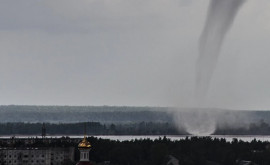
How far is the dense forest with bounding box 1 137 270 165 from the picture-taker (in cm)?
14825

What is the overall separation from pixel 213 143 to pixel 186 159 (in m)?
17.6

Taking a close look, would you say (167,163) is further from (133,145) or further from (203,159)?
(133,145)

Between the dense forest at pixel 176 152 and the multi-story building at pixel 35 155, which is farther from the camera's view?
the multi-story building at pixel 35 155

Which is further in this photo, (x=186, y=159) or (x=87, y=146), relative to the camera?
(x=186, y=159)

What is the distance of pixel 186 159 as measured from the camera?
484 ft

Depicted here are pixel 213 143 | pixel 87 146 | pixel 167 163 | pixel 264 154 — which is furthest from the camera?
pixel 213 143

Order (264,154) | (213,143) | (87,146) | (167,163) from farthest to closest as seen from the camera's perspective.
Result: (213,143) < (264,154) < (167,163) < (87,146)

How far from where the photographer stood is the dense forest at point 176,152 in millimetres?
148250

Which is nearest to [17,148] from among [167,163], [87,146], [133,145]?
[133,145]

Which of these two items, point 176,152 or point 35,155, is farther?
point 176,152

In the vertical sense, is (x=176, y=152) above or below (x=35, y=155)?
above

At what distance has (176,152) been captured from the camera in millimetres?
155750

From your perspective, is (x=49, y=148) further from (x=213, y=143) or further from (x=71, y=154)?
(x=213, y=143)

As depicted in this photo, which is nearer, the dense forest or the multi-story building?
the dense forest
